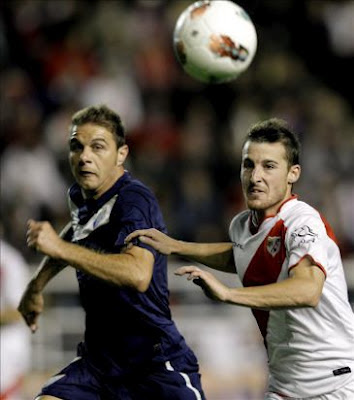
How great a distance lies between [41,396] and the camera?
538 centimetres

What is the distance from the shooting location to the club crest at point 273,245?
4.93 meters

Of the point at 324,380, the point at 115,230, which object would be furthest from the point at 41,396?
the point at 324,380

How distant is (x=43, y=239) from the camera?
4504 mm

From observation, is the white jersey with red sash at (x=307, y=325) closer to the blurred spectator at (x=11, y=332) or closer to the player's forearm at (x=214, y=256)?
the player's forearm at (x=214, y=256)

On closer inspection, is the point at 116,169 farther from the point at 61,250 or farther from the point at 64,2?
the point at 64,2

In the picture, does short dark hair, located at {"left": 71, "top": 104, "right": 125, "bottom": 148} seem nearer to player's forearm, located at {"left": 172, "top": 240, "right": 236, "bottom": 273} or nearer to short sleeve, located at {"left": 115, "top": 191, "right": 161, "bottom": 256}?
short sleeve, located at {"left": 115, "top": 191, "right": 161, "bottom": 256}

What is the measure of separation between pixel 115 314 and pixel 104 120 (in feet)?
3.50

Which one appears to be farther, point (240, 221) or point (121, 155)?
point (121, 155)

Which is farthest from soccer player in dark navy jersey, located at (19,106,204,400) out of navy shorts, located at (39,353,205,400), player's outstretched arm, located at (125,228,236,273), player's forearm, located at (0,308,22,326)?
player's forearm, located at (0,308,22,326)

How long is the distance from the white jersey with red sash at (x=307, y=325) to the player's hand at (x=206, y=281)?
614 mm

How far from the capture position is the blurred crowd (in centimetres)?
1048

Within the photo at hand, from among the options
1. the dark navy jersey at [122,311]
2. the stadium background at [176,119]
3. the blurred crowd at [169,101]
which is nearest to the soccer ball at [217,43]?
the dark navy jersey at [122,311]

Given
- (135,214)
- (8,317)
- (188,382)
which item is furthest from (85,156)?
(8,317)

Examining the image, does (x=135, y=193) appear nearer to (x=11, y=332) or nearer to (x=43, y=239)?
(x=43, y=239)
